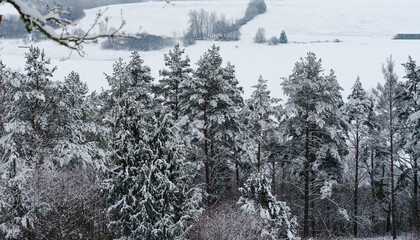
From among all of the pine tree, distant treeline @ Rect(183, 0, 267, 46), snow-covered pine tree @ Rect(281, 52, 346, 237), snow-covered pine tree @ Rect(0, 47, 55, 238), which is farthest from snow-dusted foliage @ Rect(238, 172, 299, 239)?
distant treeline @ Rect(183, 0, 267, 46)

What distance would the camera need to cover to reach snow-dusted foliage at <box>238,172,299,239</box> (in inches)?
638

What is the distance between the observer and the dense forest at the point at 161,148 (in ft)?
41.6

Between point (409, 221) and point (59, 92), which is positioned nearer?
point (59, 92)

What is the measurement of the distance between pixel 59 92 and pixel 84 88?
28.3ft

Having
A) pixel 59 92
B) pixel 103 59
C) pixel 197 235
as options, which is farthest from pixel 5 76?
pixel 103 59

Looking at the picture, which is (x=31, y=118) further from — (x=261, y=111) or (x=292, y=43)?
(x=292, y=43)

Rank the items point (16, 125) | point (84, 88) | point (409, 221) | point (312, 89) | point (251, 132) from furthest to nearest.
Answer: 1. point (409, 221)
2. point (84, 88)
3. point (251, 132)
4. point (312, 89)
5. point (16, 125)

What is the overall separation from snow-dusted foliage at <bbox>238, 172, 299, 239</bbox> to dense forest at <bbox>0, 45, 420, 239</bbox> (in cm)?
5

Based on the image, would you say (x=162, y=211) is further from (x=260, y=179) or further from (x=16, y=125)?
(x=16, y=125)

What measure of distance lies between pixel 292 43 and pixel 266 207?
102m

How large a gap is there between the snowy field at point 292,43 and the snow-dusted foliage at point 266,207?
115ft

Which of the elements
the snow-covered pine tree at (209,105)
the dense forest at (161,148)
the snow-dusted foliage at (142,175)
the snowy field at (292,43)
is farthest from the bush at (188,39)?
the snow-dusted foliage at (142,175)

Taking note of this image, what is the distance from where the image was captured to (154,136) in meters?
12.9

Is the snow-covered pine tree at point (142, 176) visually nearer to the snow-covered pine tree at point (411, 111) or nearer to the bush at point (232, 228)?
the bush at point (232, 228)
